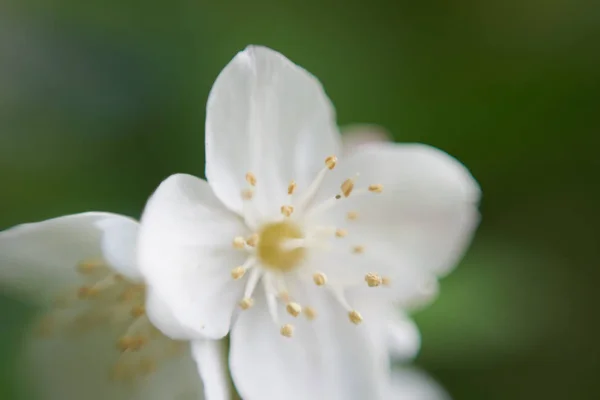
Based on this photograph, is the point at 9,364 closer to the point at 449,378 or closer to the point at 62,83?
the point at 62,83

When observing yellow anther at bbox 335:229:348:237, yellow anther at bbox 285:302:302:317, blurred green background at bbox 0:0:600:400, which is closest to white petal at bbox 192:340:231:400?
yellow anther at bbox 285:302:302:317

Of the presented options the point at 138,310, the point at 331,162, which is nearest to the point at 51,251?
the point at 138,310

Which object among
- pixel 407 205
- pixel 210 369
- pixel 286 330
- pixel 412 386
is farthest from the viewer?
pixel 412 386

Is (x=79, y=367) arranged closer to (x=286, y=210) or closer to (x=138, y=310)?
(x=138, y=310)

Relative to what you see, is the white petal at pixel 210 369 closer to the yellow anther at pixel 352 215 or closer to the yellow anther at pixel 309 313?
the yellow anther at pixel 309 313

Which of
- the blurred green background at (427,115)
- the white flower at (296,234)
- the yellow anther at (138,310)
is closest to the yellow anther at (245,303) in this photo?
the white flower at (296,234)

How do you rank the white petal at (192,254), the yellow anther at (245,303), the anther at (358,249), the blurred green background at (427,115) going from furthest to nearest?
the blurred green background at (427,115) → the anther at (358,249) → the yellow anther at (245,303) → the white petal at (192,254)
